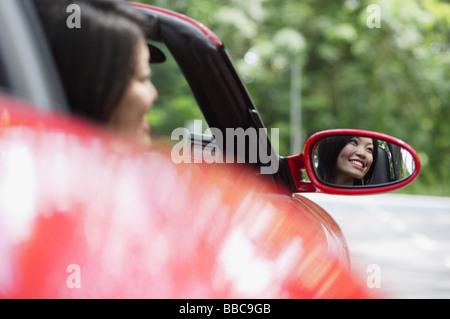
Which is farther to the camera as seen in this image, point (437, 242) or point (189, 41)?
point (437, 242)

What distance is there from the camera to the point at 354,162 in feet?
6.30

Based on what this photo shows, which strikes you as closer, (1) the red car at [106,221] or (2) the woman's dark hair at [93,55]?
(1) the red car at [106,221]

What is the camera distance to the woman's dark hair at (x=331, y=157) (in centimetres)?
192

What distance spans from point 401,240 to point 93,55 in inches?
424

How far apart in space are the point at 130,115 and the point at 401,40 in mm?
27400

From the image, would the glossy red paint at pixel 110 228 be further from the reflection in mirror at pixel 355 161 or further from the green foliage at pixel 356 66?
the green foliage at pixel 356 66

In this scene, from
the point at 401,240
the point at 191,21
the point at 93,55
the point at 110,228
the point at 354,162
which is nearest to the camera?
the point at 110,228

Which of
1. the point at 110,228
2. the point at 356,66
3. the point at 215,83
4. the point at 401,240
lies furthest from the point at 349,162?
the point at 356,66

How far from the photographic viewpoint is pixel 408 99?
97.1 feet

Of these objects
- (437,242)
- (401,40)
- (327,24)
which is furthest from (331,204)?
(327,24)

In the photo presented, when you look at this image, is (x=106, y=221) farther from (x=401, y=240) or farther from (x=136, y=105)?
(x=401, y=240)

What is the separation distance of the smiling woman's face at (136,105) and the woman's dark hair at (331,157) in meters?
0.76

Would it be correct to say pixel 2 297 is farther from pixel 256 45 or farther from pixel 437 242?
pixel 256 45

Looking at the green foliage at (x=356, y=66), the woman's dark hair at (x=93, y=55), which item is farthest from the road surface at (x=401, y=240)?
the green foliage at (x=356, y=66)
